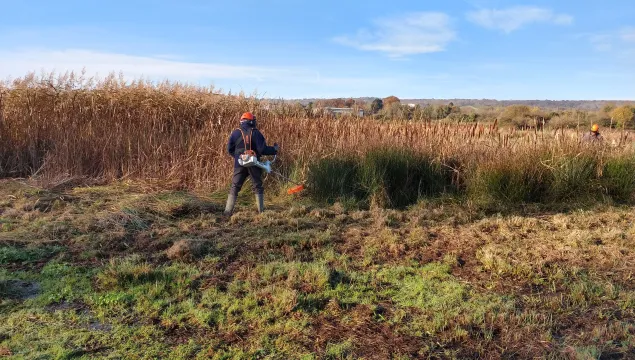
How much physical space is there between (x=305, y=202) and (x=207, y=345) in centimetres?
539

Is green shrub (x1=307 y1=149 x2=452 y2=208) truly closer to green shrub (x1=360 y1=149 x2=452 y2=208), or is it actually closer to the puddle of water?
green shrub (x1=360 y1=149 x2=452 y2=208)

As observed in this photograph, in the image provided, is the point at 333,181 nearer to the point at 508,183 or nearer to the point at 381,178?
the point at 381,178

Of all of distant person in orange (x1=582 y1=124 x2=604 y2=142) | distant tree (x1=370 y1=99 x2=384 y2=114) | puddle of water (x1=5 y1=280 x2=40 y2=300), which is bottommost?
puddle of water (x1=5 y1=280 x2=40 y2=300)

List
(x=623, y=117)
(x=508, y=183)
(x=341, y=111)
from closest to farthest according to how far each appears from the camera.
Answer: (x=508, y=183) < (x=341, y=111) < (x=623, y=117)

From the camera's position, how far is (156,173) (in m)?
10.3

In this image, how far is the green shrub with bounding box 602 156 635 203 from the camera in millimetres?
9039

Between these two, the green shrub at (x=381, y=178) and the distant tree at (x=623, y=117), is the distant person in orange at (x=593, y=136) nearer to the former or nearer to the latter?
the distant tree at (x=623, y=117)

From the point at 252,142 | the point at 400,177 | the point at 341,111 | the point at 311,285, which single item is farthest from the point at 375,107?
the point at 311,285

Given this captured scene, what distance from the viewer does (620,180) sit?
9055mm

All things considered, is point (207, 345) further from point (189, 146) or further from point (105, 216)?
point (189, 146)

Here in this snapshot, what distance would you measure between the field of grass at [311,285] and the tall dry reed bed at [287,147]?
143cm

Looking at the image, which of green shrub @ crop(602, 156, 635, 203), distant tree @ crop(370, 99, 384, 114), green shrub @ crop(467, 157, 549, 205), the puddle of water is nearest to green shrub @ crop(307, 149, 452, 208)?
green shrub @ crop(467, 157, 549, 205)

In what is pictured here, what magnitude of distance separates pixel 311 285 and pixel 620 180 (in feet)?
24.0

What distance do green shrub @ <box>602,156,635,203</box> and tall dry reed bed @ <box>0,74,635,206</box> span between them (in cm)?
2
